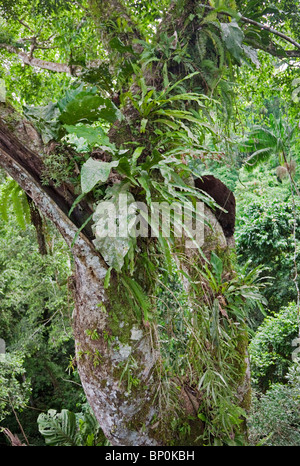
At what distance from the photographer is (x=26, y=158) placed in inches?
70.4

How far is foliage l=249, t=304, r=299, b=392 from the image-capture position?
5.06 metres

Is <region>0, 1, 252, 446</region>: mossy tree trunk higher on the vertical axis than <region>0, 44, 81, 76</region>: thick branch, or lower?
lower

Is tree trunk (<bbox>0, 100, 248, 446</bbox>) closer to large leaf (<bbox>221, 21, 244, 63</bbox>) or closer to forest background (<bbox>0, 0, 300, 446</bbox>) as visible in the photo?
forest background (<bbox>0, 0, 300, 446</bbox>)

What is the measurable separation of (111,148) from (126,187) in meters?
0.18

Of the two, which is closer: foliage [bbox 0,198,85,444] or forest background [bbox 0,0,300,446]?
forest background [bbox 0,0,300,446]

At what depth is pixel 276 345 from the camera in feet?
17.2

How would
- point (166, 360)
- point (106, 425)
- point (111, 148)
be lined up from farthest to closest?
point (166, 360), point (106, 425), point (111, 148)

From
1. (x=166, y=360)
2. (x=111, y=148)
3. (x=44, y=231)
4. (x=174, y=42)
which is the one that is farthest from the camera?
(x=44, y=231)

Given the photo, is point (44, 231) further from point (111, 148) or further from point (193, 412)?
point (193, 412)

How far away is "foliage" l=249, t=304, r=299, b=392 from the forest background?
22mm

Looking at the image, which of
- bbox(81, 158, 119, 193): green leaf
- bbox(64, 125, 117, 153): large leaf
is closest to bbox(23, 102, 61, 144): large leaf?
bbox(64, 125, 117, 153): large leaf

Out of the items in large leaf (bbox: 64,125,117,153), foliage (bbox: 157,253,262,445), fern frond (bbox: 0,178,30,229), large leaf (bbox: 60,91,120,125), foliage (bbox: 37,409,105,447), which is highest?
large leaf (bbox: 60,91,120,125)

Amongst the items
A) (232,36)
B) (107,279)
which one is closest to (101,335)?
(107,279)
